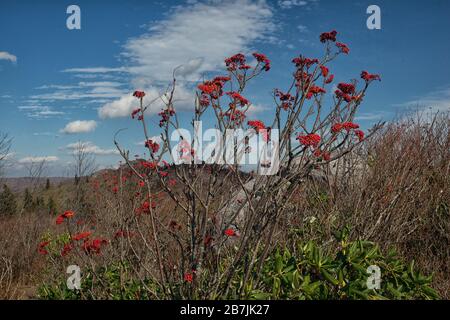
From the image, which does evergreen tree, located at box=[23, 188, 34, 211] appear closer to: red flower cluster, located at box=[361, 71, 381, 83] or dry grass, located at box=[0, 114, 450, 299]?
dry grass, located at box=[0, 114, 450, 299]

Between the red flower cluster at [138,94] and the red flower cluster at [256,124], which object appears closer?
the red flower cluster at [256,124]

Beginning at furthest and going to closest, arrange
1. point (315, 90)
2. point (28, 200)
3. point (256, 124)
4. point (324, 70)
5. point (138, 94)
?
point (28, 200)
point (324, 70)
point (315, 90)
point (138, 94)
point (256, 124)

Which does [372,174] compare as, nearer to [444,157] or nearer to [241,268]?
[444,157]

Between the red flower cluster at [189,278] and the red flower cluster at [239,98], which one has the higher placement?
the red flower cluster at [239,98]

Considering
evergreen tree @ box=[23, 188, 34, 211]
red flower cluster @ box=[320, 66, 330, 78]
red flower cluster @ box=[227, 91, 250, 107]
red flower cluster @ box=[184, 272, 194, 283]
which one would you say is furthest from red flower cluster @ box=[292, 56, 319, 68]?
evergreen tree @ box=[23, 188, 34, 211]

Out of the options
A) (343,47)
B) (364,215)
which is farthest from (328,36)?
(364,215)

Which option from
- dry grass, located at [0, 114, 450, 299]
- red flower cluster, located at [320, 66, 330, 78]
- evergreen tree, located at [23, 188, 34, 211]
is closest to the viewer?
red flower cluster, located at [320, 66, 330, 78]

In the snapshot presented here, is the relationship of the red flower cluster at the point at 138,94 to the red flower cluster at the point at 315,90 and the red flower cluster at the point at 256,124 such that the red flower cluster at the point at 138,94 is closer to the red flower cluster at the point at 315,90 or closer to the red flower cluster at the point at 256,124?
the red flower cluster at the point at 256,124

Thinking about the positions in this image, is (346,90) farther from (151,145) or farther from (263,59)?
(151,145)

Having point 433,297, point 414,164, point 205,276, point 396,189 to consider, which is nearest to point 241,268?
point 205,276

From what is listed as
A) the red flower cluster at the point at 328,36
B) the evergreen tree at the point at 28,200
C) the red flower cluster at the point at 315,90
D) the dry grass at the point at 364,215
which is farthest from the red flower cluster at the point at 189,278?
the evergreen tree at the point at 28,200

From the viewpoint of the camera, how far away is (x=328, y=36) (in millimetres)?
4344

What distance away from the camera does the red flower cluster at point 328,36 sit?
4.33 meters

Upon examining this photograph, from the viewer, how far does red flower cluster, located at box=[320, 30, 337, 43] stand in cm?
433
